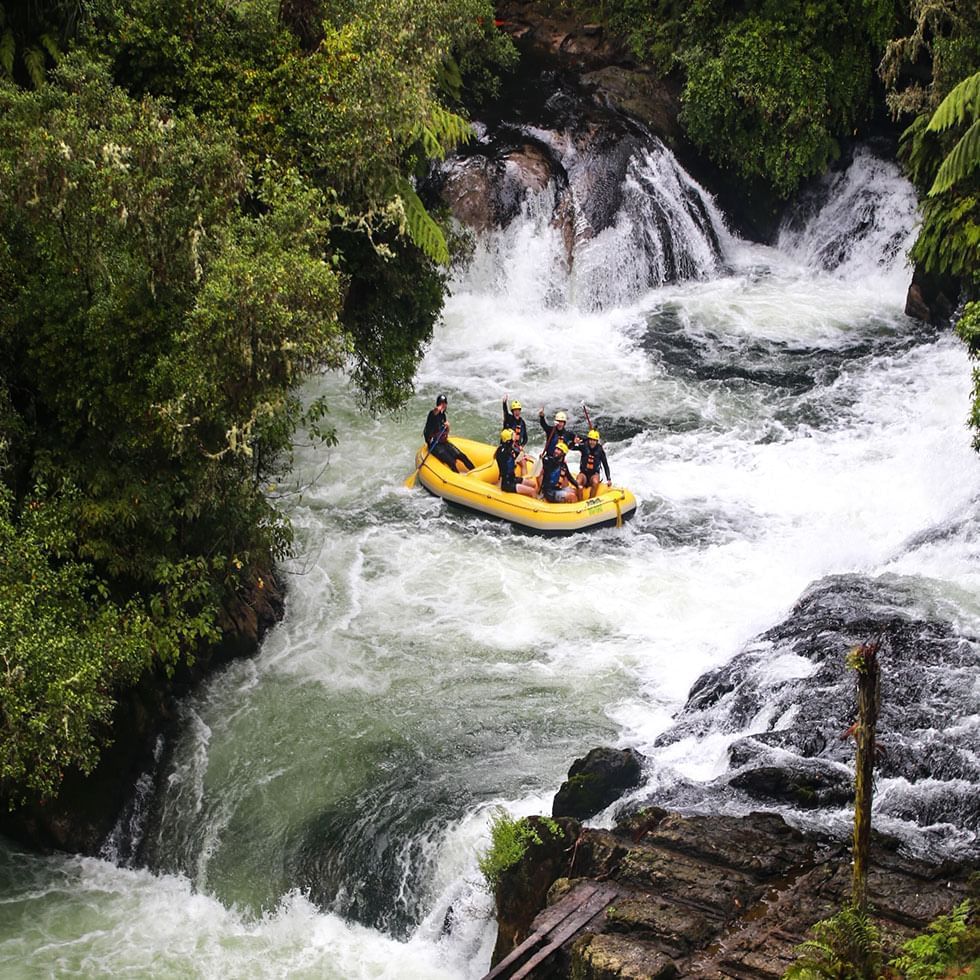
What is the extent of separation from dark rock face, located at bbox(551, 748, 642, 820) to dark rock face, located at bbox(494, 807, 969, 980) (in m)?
0.58

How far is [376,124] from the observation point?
562 inches

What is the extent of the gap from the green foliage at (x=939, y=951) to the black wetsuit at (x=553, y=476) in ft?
30.0

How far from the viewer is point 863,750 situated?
854 cm

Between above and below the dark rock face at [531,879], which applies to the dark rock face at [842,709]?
above

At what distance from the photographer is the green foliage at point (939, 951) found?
8836 millimetres

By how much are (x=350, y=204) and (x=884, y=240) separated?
13155mm

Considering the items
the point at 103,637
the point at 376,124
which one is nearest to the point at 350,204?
the point at 376,124

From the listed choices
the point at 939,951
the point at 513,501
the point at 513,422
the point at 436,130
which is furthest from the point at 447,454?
the point at 939,951

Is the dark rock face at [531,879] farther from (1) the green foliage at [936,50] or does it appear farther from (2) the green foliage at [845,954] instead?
(1) the green foliage at [936,50]

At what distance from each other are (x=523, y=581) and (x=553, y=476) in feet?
5.77

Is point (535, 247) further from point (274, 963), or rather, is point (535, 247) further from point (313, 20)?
point (274, 963)

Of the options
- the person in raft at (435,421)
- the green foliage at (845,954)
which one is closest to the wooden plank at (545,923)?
the green foliage at (845,954)

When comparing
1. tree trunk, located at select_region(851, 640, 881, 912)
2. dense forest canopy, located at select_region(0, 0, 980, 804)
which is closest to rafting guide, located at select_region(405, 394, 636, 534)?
dense forest canopy, located at select_region(0, 0, 980, 804)

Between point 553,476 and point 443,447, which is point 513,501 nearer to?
point 553,476
